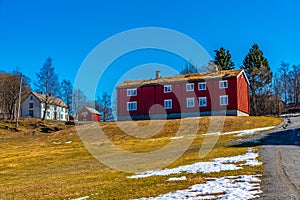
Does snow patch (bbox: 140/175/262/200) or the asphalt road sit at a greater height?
the asphalt road

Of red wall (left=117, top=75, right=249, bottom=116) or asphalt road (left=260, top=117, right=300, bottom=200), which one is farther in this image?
red wall (left=117, top=75, right=249, bottom=116)

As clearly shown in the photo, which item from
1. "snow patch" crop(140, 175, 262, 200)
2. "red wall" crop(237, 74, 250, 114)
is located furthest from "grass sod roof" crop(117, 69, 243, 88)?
"snow patch" crop(140, 175, 262, 200)

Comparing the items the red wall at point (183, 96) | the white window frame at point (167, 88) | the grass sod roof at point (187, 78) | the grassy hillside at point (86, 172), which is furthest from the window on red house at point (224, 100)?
the white window frame at point (167, 88)

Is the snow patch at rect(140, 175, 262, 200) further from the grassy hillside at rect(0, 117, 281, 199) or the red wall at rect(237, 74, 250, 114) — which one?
the red wall at rect(237, 74, 250, 114)

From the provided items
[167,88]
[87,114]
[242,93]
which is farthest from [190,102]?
[87,114]

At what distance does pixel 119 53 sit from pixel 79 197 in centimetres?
1304

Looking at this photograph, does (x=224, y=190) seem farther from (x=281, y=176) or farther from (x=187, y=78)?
(x=187, y=78)

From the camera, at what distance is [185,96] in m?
44.6

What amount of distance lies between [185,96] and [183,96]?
290 millimetres

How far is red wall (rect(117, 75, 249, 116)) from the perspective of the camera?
42500 mm

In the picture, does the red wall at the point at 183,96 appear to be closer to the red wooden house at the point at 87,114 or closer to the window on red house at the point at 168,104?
the window on red house at the point at 168,104

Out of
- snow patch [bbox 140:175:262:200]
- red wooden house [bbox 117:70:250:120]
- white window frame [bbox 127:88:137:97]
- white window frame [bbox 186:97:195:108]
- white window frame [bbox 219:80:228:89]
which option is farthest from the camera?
white window frame [bbox 127:88:137:97]

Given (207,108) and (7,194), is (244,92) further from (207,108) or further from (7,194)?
(7,194)

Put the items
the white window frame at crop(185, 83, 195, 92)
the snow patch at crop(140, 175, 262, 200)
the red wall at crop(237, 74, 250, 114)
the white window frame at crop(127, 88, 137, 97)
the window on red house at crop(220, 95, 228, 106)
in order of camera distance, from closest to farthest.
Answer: the snow patch at crop(140, 175, 262, 200)
the window on red house at crop(220, 95, 228, 106)
the red wall at crop(237, 74, 250, 114)
the white window frame at crop(185, 83, 195, 92)
the white window frame at crop(127, 88, 137, 97)
